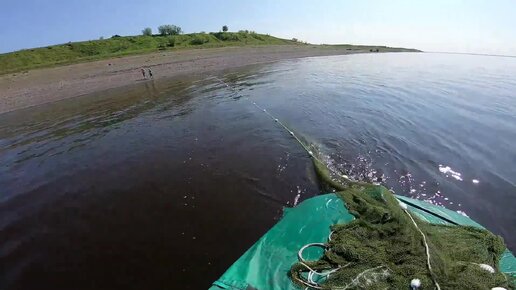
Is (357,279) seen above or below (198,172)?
above

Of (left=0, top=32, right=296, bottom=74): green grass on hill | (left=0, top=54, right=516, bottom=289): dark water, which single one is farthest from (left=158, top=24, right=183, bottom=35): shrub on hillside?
(left=0, top=54, right=516, bottom=289): dark water

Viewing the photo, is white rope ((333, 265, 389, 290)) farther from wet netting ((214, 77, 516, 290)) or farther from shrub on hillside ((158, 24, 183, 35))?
shrub on hillside ((158, 24, 183, 35))

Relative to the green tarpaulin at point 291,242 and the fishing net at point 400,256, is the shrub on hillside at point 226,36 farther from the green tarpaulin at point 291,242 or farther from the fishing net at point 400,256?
the fishing net at point 400,256

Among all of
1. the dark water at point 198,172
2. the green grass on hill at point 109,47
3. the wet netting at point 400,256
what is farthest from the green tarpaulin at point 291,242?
the green grass on hill at point 109,47

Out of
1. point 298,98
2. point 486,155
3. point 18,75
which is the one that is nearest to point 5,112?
point 18,75

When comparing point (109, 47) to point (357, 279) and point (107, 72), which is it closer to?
point (107, 72)

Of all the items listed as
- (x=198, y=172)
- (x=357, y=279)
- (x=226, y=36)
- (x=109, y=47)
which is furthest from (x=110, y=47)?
(x=357, y=279)
